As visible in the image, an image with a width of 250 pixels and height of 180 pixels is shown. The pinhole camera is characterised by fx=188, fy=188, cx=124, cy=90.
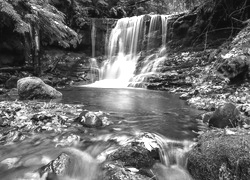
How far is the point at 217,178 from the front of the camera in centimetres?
219

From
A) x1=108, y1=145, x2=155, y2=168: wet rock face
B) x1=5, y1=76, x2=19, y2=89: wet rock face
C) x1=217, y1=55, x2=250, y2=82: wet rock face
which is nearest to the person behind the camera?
x1=108, y1=145, x2=155, y2=168: wet rock face

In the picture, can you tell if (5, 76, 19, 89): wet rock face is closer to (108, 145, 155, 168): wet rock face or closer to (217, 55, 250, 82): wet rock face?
(108, 145, 155, 168): wet rock face

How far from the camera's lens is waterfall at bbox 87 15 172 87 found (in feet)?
53.1

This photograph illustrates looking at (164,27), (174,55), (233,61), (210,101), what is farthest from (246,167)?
(164,27)

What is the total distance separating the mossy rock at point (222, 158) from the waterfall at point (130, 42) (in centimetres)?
1263

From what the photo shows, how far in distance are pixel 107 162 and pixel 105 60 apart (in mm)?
15937

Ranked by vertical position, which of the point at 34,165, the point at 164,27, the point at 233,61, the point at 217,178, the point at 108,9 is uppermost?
the point at 108,9

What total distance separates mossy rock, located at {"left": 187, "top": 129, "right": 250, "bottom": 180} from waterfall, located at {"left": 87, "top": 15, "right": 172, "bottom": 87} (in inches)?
497

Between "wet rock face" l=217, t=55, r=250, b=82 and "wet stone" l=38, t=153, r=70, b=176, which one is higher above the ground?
"wet rock face" l=217, t=55, r=250, b=82

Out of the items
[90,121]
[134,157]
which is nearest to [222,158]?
[134,157]

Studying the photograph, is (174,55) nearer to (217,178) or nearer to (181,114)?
(181,114)

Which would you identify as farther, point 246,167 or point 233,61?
point 233,61

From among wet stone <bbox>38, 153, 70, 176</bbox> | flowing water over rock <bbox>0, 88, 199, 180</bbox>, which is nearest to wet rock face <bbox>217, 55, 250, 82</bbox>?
flowing water over rock <bbox>0, 88, 199, 180</bbox>

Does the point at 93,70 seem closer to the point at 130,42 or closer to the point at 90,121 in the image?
the point at 130,42
